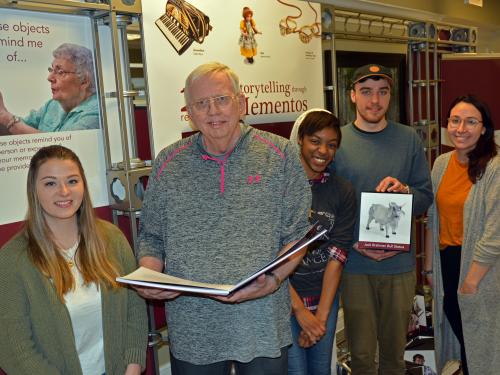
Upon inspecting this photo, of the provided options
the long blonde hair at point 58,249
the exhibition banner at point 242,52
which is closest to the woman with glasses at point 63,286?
the long blonde hair at point 58,249

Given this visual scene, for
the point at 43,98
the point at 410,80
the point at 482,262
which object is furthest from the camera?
the point at 410,80

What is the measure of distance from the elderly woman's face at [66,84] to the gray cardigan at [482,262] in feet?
6.55

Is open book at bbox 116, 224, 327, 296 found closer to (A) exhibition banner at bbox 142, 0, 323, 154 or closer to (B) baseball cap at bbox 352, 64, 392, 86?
(A) exhibition banner at bbox 142, 0, 323, 154

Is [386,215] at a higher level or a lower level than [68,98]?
lower

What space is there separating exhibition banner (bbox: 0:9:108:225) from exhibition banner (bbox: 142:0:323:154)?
0.30 metres

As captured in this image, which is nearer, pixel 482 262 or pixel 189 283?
pixel 189 283

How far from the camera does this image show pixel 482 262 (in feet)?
8.93

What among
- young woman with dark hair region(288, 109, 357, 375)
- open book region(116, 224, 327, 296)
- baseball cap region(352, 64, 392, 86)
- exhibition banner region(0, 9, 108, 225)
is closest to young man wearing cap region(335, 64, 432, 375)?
baseball cap region(352, 64, 392, 86)

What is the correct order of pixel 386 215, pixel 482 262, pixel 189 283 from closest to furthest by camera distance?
pixel 189 283 < pixel 386 215 < pixel 482 262

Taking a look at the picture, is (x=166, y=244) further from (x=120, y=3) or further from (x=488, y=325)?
(x=488, y=325)

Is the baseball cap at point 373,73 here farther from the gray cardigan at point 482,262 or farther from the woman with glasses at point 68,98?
the woman with glasses at point 68,98

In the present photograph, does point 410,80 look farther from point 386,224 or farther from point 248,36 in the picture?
point 386,224

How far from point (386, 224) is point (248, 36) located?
133 centimetres

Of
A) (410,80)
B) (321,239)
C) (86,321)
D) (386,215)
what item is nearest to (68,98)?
(86,321)
